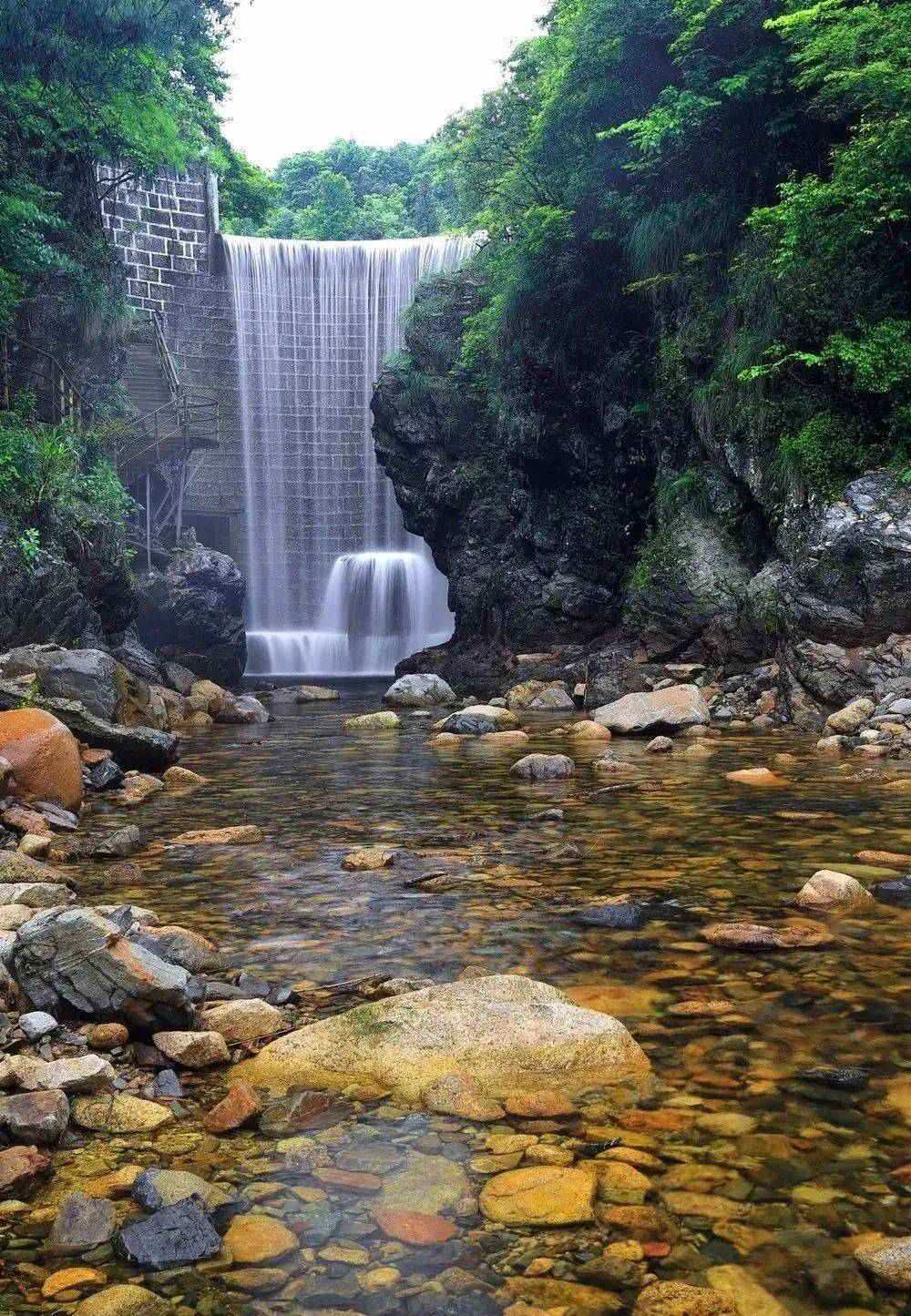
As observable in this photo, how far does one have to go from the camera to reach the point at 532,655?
65.0ft

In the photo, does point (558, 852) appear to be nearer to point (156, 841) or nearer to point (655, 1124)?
point (156, 841)

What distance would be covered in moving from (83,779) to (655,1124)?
701 cm

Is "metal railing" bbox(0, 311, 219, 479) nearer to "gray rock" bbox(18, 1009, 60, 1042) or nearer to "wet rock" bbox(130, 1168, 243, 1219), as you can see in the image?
"gray rock" bbox(18, 1009, 60, 1042)

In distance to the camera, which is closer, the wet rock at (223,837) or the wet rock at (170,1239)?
the wet rock at (170,1239)

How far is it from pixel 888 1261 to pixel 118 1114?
1.97 m

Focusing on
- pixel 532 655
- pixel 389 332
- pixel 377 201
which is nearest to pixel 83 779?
pixel 532 655

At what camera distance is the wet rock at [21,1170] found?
2.41 meters

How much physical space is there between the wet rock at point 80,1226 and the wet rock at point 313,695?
1763 centimetres

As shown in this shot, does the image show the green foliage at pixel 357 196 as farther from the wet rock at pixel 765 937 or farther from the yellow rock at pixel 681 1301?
the yellow rock at pixel 681 1301

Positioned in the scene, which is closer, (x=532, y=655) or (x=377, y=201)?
(x=532, y=655)

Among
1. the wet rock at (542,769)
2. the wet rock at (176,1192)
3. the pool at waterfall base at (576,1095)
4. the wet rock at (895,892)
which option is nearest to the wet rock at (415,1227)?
the pool at waterfall base at (576,1095)

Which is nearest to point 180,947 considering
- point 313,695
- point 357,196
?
point 313,695

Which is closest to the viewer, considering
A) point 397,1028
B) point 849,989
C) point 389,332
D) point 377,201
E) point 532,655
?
point 397,1028

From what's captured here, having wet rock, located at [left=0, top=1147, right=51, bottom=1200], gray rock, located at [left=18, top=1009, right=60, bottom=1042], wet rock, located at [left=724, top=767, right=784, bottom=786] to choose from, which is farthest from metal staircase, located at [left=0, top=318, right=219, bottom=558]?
wet rock, located at [left=0, top=1147, right=51, bottom=1200]
